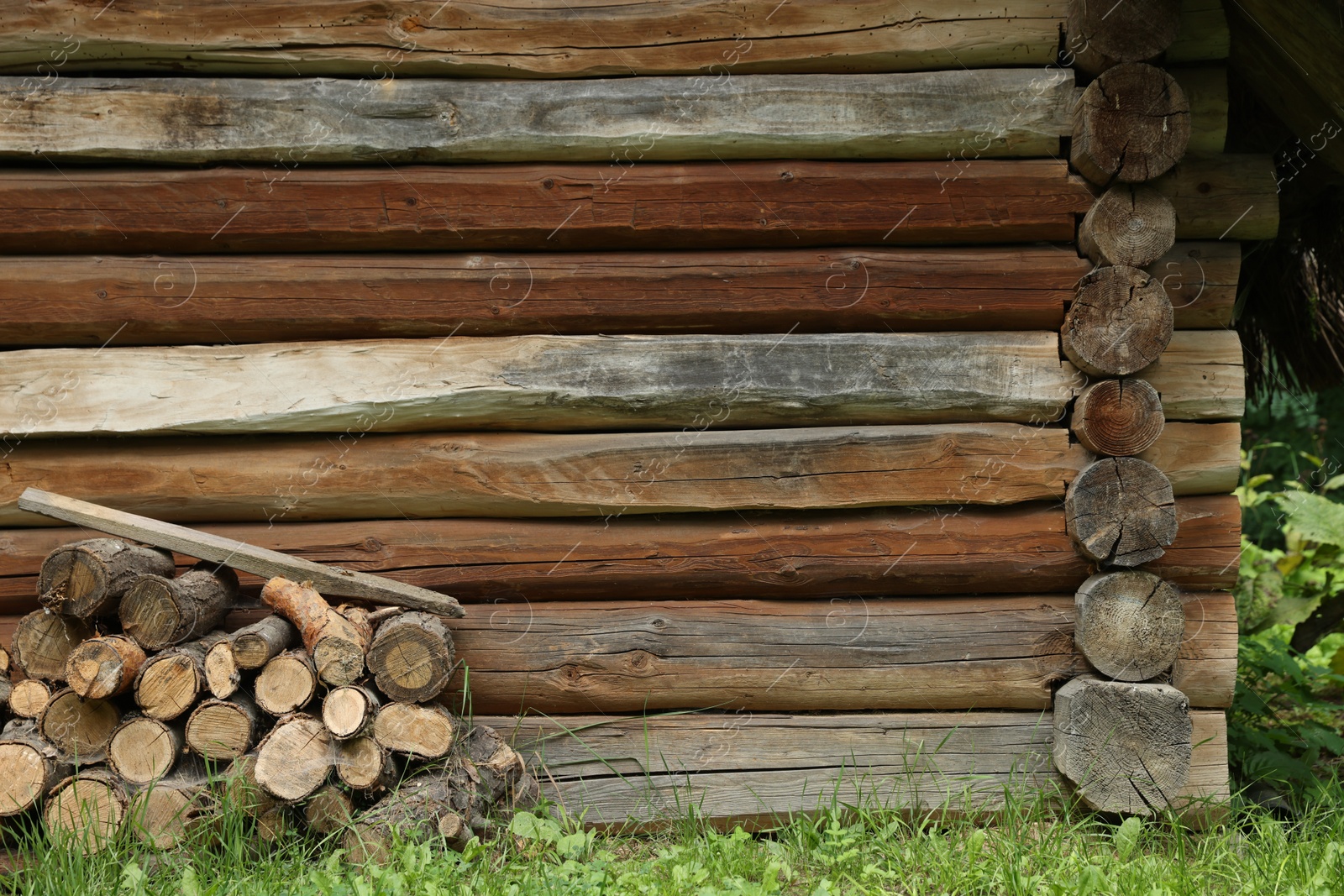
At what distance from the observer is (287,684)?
8.90 feet

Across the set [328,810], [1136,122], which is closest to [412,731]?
[328,810]

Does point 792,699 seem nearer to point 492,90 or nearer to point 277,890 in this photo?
point 277,890

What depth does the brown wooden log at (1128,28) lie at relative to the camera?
9.51 ft

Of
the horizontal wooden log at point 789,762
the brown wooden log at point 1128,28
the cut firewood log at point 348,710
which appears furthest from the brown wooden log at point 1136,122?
the cut firewood log at point 348,710

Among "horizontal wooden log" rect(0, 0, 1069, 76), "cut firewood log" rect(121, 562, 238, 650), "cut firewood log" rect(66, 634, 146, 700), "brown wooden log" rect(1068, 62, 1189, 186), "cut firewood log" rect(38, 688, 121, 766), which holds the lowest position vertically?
"cut firewood log" rect(38, 688, 121, 766)

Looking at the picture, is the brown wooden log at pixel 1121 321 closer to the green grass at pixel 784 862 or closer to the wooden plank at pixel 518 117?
the wooden plank at pixel 518 117

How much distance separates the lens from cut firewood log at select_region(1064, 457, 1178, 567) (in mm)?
2967

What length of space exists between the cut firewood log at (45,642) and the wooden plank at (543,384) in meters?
0.64

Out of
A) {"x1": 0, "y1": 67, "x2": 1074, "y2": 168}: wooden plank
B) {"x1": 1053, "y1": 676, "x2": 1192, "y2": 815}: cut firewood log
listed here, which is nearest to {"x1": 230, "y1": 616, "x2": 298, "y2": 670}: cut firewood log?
{"x1": 0, "y1": 67, "x2": 1074, "y2": 168}: wooden plank

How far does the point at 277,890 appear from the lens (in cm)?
243

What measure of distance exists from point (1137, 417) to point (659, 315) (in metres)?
1.67

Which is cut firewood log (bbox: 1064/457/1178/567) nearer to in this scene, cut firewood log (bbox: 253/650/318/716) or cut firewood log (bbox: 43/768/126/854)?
cut firewood log (bbox: 253/650/318/716)

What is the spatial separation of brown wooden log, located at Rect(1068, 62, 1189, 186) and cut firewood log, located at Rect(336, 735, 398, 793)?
304 centimetres

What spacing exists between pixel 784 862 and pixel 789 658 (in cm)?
68
